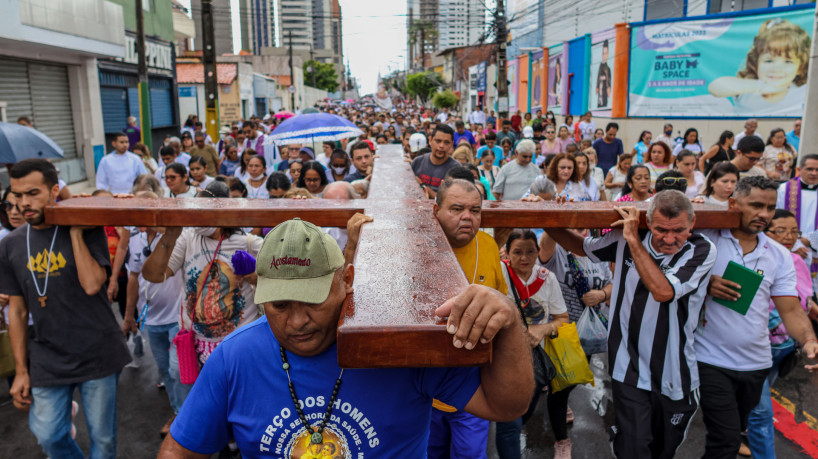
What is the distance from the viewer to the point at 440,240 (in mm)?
2189

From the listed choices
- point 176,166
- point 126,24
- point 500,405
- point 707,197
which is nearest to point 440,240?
point 500,405

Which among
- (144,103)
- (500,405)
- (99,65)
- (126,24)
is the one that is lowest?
(500,405)

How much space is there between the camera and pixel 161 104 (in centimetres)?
2419

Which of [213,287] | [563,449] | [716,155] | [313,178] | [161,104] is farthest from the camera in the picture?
[161,104]

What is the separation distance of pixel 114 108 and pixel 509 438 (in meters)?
19.9

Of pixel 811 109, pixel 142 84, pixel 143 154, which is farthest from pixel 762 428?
pixel 142 84

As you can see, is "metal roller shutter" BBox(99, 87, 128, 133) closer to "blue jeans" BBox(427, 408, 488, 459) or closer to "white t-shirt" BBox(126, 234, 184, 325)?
"white t-shirt" BBox(126, 234, 184, 325)

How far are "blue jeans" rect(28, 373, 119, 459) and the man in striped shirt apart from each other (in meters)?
3.04

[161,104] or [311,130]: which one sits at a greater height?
[161,104]

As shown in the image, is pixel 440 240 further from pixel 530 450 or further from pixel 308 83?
pixel 308 83

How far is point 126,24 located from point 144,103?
19.8 ft

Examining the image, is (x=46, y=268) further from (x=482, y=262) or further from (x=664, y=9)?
(x=664, y=9)

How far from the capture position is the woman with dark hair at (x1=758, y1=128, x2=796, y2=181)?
9133 millimetres

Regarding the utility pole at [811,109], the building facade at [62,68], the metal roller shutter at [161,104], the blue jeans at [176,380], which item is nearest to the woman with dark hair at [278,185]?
the blue jeans at [176,380]
